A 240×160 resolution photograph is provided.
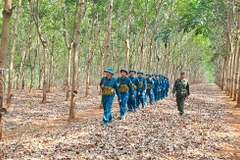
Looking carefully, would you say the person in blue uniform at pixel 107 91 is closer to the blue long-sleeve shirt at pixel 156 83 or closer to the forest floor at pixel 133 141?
the forest floor at pixel 133 141

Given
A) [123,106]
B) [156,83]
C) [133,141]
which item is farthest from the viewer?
[156,83]

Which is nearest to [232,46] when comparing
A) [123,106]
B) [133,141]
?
[123,106]

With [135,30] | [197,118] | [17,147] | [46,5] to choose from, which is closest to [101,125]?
[17,147]

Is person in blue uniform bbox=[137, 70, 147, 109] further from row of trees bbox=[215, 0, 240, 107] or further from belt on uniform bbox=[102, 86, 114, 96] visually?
row of trees bbox=[215, 0, 240, 107]

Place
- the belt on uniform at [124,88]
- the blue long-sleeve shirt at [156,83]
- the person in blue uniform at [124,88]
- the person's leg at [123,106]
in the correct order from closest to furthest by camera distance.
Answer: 1. the person's leg at [123,106]
2. the person in blue uniform at [124,88]
3. the belt on uniform at [124,88]
4. the blue long-sleeve shirt at [156,83]

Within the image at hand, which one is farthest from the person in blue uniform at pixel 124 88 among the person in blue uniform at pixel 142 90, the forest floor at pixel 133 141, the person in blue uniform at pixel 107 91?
the person in blue uniform at pixel 142 90

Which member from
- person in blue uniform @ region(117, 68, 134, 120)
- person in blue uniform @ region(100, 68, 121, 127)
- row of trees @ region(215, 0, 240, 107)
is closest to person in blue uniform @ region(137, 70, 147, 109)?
person in blue uniform @ region(117, 68, 134, 120)

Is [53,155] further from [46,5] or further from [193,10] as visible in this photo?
[46,5]

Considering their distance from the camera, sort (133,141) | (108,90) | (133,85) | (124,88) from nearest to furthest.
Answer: (133,141), (108,90), (124,88), (133,85)

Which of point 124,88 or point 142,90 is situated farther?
point 142,90

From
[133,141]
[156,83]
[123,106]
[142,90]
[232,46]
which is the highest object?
[232,46]

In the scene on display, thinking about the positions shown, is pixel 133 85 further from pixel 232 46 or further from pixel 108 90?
pixel 232 46

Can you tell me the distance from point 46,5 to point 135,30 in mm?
13842

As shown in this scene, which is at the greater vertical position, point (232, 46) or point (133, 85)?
point (232, 46)
